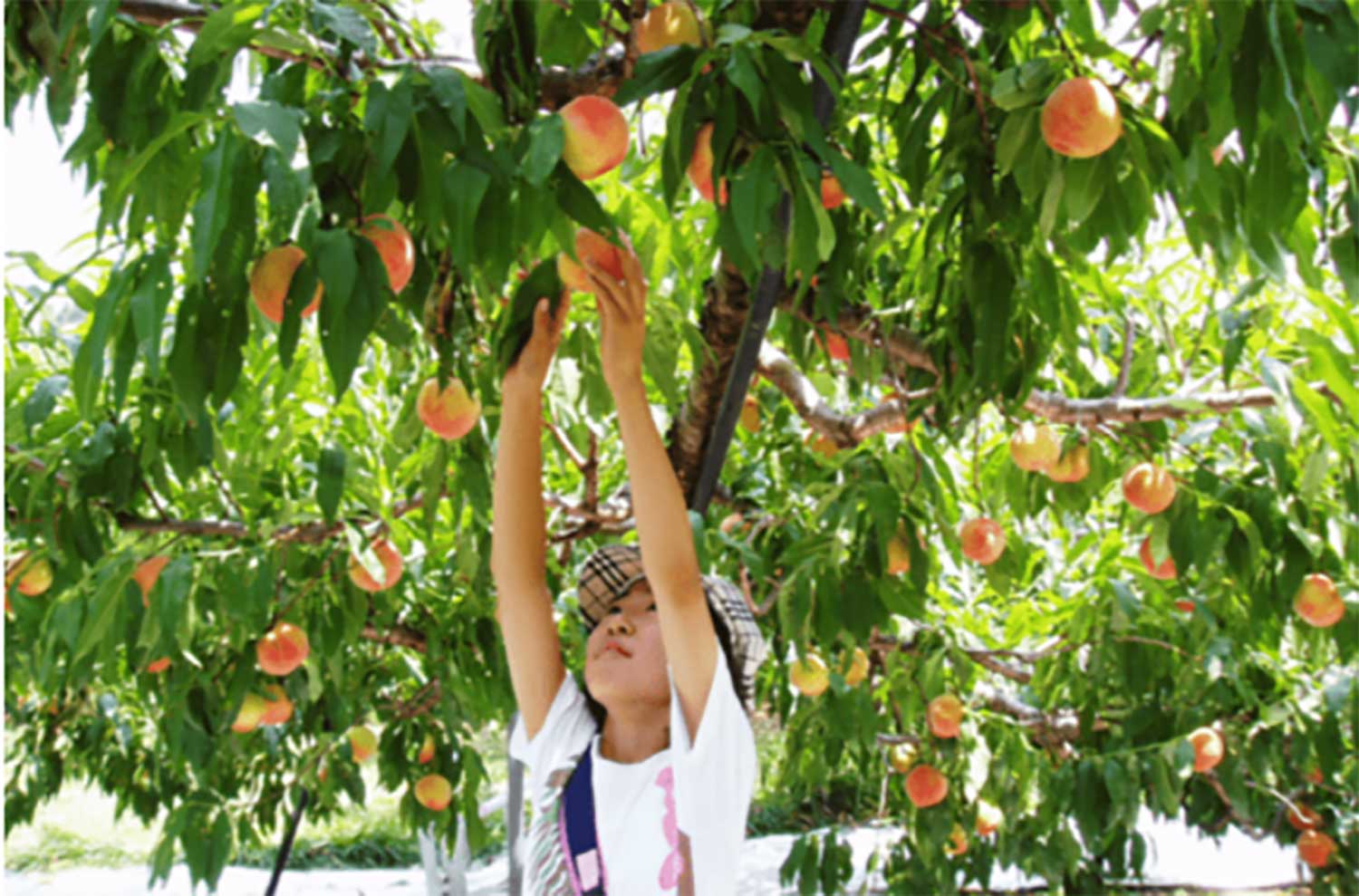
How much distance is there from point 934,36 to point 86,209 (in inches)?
58.2

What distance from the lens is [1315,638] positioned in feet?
9.45

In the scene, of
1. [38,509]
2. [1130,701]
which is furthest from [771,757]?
[38,509]

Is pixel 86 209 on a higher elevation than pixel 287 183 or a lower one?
higher

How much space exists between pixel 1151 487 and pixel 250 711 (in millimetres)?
2298

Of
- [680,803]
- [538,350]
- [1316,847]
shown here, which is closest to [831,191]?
[538,350]

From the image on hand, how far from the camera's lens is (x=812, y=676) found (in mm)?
2859

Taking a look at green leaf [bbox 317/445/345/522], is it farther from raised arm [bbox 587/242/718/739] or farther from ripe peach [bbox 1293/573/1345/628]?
ripe peach [bbox 1293/573/1345/628]

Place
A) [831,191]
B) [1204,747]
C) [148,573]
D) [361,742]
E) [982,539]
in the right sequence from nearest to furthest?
[831,191]
[148,573]
[982,539]
[1204,747]
[361,742]

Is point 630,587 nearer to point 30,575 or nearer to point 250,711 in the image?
point 30,575

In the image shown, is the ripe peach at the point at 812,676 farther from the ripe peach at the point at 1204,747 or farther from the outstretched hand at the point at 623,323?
the outstretched hand at the point at 623,323

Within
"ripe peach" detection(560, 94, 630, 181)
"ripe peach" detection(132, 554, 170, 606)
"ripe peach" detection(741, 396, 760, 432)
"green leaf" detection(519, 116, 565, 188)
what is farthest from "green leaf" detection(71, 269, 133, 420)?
"ripe peach" detection(741, 396, 760, 432)

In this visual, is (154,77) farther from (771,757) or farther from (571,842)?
(771,757)

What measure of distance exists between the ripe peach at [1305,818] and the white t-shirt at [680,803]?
3.62 m

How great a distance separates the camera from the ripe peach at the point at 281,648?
2764 millimetres
